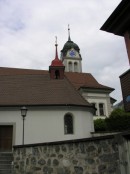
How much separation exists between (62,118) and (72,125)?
1019 mm

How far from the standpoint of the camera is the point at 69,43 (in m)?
63.7

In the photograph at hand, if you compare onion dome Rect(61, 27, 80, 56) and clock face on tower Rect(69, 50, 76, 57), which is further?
onion dome Rect(61, 27, 80, 56)

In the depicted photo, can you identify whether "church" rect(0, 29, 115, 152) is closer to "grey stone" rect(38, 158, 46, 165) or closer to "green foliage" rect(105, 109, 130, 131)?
"grey stone" rect(38, 158, 46, 165)

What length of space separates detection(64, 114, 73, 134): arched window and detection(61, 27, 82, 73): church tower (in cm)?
4008

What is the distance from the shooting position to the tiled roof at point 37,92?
18.9 meters

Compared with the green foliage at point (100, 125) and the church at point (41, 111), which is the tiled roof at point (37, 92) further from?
the green foliage at point (100, 125)

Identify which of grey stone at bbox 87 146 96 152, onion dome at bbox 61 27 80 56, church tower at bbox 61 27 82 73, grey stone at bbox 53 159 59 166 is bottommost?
grey stone at bbox 53 159 59 166

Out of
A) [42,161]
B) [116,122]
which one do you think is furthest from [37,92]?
[42,161]

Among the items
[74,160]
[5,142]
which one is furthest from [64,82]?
[74,160]

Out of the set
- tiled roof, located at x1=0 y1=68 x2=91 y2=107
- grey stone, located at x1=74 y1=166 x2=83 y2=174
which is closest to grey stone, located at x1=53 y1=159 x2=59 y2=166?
grey stone, located at x1=74 y1=166 x2=83 y2=174

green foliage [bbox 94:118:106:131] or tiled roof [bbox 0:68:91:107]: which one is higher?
tiled roof [bbox 0:68:91:107]

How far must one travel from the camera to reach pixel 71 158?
27.1 ft

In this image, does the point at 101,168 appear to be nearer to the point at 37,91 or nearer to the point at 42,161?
the point at 42,161

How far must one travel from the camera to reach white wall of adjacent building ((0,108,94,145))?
58.0 ft
